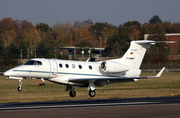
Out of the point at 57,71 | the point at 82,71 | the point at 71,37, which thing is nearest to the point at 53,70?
the point at 57,71

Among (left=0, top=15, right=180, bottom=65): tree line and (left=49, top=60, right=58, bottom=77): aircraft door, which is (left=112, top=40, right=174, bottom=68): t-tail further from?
(left=0, top=15, right=180, bottom=65): tree line

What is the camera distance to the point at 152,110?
14.7 metres

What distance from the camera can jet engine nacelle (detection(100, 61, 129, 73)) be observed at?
2355 centimetres


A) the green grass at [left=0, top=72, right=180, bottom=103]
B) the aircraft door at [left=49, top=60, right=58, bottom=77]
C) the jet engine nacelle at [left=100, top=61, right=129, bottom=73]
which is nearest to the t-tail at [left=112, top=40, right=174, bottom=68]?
the jet engine nacelle at [left=100, top=61, right=129, bottom=73]

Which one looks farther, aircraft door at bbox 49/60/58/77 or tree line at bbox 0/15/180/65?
tree line at bbox 0/15/180/65

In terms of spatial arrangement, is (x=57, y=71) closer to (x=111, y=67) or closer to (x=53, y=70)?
(x=53, y=70)

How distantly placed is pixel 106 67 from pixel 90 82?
1.96m

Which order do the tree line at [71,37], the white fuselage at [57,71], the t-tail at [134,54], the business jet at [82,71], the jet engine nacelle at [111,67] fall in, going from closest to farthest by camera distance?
the white fuselage at [57,71], the business jet at [82,71], the jet engine nacelle at [111,67], the t-tail at [134,54], the tree line at [71,37]

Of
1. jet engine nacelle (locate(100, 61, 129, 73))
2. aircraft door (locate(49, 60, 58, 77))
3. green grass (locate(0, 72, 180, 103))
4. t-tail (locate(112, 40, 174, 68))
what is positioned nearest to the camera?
aircraft door (locate(49, 60, 58, 77))

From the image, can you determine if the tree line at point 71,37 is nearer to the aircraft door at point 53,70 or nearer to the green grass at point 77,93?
the green grass at point 77,93

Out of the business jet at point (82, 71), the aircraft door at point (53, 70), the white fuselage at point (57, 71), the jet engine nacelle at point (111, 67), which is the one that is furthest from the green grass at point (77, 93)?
the jet engine nacelle at point (111, 67)

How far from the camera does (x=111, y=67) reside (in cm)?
2361

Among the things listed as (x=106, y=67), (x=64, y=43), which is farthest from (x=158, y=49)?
(x=106, y=67)

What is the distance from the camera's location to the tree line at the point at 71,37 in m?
88.8
